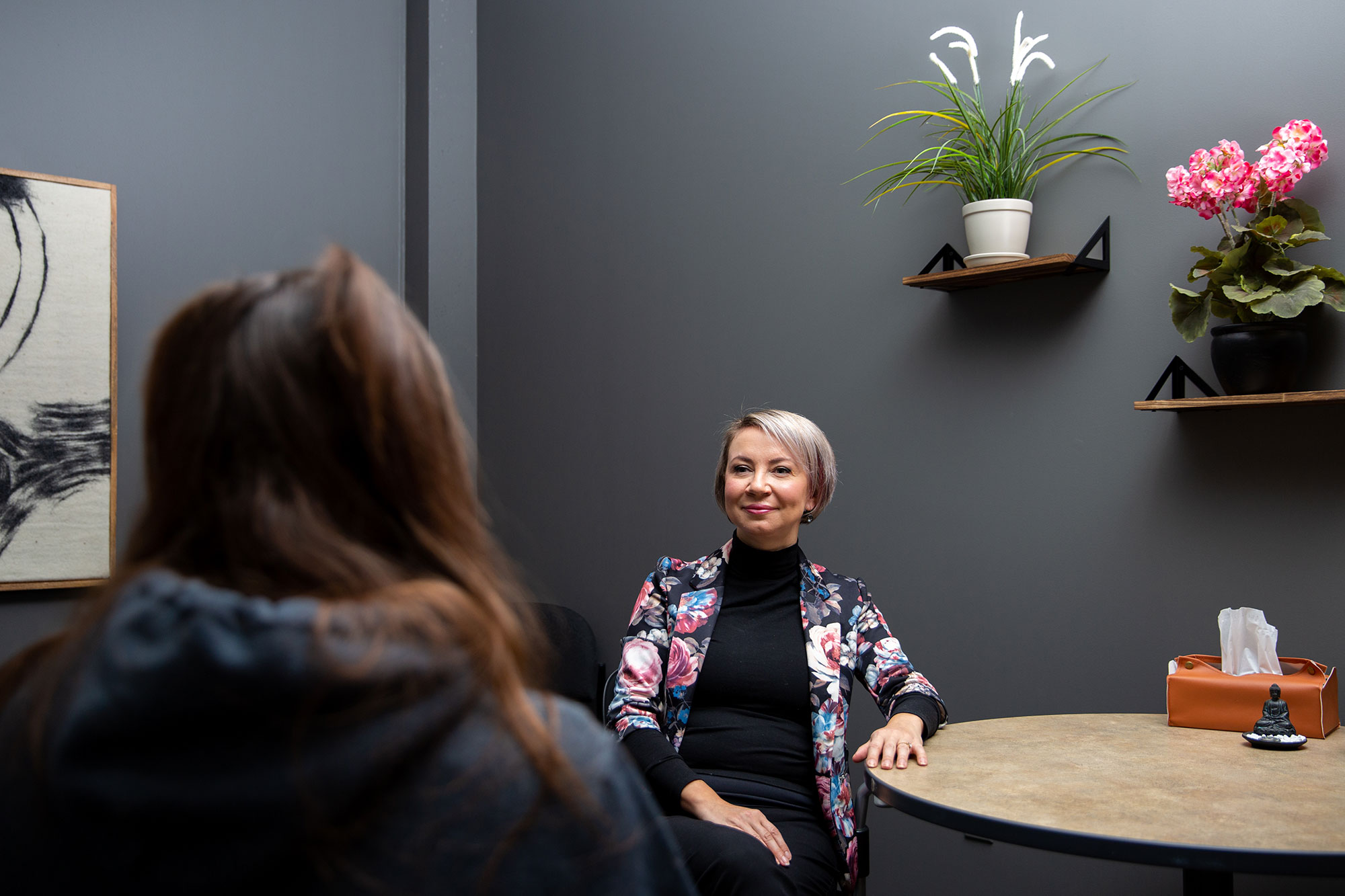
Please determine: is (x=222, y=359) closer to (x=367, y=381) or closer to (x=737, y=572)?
(x=367, y=381)

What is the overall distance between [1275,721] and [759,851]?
920 mm

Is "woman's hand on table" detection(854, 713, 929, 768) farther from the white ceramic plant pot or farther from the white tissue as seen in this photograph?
the white ceramic plant pot

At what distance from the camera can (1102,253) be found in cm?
243

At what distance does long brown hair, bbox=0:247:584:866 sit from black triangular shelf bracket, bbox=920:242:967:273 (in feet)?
6.59

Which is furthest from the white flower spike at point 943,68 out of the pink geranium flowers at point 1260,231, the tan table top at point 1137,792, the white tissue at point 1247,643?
the tan table top at point 1137,792

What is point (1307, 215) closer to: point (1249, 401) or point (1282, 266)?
point (1282, 266)

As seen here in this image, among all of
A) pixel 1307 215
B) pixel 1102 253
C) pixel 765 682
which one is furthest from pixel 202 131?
pixel 1307 215

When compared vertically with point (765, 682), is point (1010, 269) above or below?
above

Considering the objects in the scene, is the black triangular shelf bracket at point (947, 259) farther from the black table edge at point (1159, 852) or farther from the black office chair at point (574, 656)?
the black office chair at point (574, 656)

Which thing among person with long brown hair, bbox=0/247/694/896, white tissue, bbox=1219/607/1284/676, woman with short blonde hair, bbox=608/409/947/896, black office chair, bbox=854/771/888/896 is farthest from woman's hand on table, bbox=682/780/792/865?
person with long brown hair, bbox=0/247/694/896

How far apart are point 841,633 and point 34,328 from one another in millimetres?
2612

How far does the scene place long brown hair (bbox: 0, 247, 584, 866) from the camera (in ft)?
2.54

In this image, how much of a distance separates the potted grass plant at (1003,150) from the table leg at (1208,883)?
135 cm

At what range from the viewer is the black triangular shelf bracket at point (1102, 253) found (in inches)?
93.4
